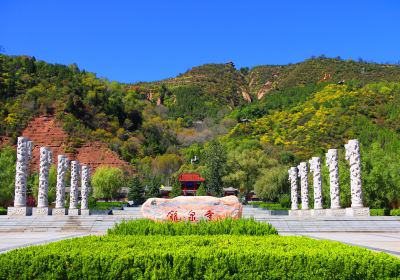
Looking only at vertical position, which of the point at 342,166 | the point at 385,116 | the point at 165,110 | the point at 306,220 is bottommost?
the point at 306,220

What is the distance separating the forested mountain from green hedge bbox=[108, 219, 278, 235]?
75.3 feet

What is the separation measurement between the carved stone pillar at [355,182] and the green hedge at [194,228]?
1562cm

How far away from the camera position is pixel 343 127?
65562 mm

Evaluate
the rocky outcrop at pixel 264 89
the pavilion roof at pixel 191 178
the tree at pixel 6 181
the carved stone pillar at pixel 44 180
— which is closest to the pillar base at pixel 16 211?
the carved stone pillar at pixel 44 180

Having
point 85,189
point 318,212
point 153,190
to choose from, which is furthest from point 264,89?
point 318,212

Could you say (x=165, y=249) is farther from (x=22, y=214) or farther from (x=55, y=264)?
(x=22, y=214)

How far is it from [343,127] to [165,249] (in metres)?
63.2

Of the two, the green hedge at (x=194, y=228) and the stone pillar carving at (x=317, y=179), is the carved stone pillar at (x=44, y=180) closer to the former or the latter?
the stone pillar carving at (x=317, y=179)

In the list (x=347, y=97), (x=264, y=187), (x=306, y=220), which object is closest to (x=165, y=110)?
(x=347, y=97)

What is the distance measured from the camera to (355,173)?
2436 cm

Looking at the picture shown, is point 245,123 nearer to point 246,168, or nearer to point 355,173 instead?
point 246,168

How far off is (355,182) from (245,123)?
209ft

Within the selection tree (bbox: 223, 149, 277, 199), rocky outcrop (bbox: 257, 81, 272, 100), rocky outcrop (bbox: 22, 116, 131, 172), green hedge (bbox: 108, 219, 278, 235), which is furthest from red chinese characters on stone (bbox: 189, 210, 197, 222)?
rocky outcrop (bbox: 257, 81, 272, 100)

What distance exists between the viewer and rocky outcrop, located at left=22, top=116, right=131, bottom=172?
69562 mm
